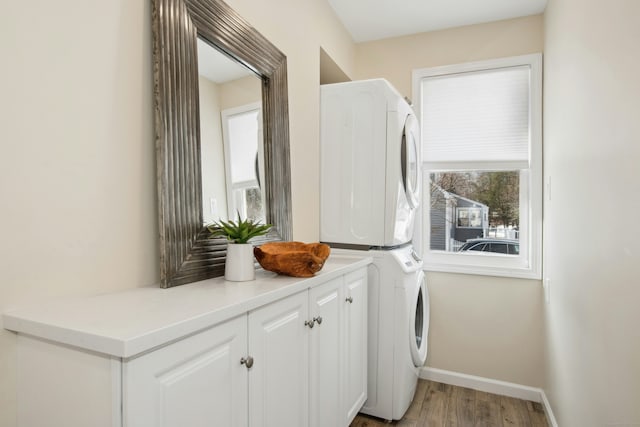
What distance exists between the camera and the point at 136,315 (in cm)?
82

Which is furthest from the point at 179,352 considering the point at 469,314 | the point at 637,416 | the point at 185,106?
the point at 469,314

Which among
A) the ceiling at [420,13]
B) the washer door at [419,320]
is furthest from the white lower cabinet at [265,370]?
the ceiling at [420,13]

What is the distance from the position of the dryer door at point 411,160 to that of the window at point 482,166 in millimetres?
356

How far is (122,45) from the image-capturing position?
107cm

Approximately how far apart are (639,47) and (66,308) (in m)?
1.57

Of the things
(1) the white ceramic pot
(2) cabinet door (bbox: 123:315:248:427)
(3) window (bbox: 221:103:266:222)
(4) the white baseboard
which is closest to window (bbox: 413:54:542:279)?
(4) the white baseboard

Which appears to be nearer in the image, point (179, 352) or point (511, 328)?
point (179, 352)

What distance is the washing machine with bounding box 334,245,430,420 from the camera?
210 cm

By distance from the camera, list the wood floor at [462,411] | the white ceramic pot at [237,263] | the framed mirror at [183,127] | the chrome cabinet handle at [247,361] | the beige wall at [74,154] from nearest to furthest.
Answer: the beige wall at [74,154] → the chrome cabinet handle at [247,361] → the framed mirror at [183,127] → the white ceramic pot at [237,263] → the wood floor at [462,411]

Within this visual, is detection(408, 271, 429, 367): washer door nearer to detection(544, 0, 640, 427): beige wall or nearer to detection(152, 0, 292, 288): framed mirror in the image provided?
detection(544, 0, 640, 427): beige wall

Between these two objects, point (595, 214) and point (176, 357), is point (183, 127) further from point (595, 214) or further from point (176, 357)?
point (595, 214)

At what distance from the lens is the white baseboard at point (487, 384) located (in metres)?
2.51

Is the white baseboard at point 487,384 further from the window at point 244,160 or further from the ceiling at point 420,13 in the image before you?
the ceiling at point 420,13

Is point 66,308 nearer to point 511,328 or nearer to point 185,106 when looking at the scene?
point 185,106
